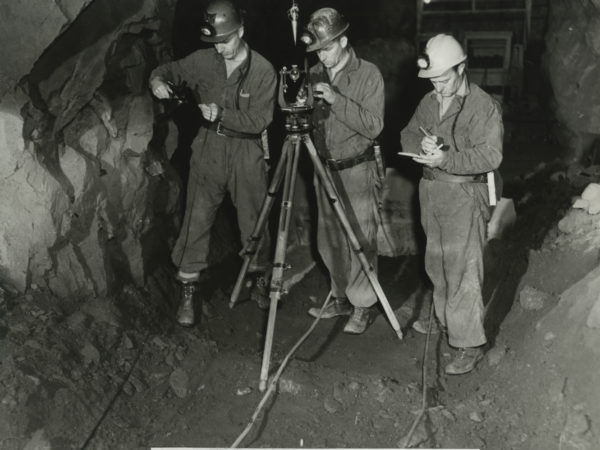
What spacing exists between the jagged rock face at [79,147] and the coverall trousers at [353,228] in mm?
1337

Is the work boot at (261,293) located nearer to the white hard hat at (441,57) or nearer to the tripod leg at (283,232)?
the tripod leg at (283,232)

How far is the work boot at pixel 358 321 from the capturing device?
17.5 feet

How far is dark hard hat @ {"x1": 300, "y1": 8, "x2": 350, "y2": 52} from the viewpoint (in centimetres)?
471

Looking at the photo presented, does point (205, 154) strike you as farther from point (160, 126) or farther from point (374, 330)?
point (374, 330)

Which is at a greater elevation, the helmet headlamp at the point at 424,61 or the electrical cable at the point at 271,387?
the helmet headlamp at the point at 424,61

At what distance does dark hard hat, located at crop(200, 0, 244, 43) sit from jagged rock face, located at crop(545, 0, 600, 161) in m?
4.23

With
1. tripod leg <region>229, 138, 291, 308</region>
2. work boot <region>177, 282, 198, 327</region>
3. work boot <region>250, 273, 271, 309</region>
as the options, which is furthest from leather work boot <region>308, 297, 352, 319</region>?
work boot <region>177, 282, 198, 327</region>

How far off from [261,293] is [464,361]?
5.78ft

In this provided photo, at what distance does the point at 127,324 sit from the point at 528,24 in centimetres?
925

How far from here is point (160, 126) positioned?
5.58 meters

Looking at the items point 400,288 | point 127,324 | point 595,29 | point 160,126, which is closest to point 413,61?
point 595,29

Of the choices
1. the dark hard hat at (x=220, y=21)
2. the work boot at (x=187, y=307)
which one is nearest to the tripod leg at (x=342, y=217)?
the dark hard hat at (x=220, y=21)

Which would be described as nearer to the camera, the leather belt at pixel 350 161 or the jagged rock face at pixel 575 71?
the leather belt at pixel 350 161

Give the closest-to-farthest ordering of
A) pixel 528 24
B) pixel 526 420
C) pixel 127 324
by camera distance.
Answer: pixel 526 420
pixel 127 324
pixel 528 24
